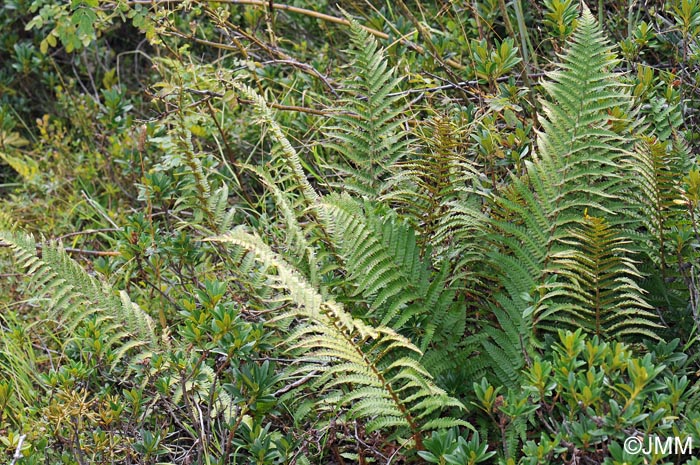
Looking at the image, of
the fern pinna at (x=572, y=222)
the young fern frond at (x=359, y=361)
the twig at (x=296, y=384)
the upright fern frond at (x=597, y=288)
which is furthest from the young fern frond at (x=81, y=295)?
the upright fern frond at (x=597, y=288)

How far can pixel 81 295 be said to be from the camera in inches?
111

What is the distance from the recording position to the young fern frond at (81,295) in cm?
274

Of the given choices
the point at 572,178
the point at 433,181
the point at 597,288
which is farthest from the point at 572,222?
the point at 433,181

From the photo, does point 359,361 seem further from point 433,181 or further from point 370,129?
point 370,129

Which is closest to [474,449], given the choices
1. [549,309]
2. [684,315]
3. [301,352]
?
[549,309]

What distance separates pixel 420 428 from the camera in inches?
91.8

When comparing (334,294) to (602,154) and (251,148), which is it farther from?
(251,148)

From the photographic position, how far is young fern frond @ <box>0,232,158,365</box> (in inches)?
108

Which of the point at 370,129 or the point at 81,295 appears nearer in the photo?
the point at 81,295

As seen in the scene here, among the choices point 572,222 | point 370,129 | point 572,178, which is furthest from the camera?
point 370,129

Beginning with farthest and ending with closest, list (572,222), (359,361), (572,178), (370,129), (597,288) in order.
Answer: (370,129)
(572,222)
(572,178)
(597,288)
(359,361)

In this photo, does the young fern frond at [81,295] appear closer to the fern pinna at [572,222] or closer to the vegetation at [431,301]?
the vegetation at [431,301]

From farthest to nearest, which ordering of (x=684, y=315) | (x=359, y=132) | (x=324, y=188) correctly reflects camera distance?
(x=324, y=188) < (x=359, y=132) < (x=684, y=315)

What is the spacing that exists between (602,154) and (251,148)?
1912 millimetres
